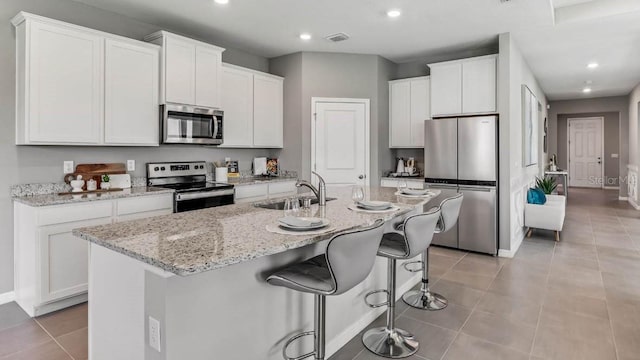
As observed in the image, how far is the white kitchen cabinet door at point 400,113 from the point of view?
17.8ft

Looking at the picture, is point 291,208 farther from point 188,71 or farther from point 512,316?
point 188,71

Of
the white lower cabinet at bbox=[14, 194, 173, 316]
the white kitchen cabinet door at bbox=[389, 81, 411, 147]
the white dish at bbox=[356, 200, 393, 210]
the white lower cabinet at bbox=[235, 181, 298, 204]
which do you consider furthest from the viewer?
the white kitchen cabinet door at bbox=[389, 81, 411, 147]

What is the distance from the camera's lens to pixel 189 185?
4.16m

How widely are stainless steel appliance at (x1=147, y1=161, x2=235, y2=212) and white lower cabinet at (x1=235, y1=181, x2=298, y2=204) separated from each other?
0.21m

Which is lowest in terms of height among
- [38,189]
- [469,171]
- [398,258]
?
[398,258]

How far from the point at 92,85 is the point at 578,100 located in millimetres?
11708

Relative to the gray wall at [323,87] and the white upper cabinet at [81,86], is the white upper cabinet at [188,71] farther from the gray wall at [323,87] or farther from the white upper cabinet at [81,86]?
the gray wall at [323,87]

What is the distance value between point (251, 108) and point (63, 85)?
2.20 m

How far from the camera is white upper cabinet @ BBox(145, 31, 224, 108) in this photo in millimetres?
3789

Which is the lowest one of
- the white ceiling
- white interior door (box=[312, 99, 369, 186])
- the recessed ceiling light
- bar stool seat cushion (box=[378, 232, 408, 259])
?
bar stool seat cushion (box=[378, 232, 408, 259])

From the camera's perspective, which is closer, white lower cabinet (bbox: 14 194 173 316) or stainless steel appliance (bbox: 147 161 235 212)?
white lower cabinet (bbox: 14 194 173 316)

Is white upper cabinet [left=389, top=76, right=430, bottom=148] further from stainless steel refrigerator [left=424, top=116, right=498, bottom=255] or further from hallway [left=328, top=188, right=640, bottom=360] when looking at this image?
hallway [left=328, top=188, right=640, bottom=360]

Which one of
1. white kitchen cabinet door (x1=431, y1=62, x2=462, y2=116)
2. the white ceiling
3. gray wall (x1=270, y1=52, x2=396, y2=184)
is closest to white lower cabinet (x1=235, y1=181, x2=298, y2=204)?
gray wall (x1=270, y1=52, x2=396, y2=184)

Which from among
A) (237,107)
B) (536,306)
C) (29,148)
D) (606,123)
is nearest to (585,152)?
(606,123)
